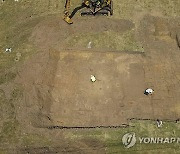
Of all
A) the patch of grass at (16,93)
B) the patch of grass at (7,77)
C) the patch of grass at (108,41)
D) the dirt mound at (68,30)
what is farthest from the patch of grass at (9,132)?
the patch of grass at (108,41)

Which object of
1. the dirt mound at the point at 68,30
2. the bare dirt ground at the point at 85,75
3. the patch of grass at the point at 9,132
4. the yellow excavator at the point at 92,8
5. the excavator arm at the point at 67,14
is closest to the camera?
the patch of grass at the point at 9,132

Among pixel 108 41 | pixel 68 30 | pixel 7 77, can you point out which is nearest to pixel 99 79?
pixel 108 41

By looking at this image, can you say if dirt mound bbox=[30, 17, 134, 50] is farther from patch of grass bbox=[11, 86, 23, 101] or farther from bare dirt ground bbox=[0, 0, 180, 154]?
patch of grass bbox=[11, 86, 23, 101]

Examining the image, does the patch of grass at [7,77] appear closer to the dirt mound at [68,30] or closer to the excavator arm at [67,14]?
the dirt mound at [68,30]

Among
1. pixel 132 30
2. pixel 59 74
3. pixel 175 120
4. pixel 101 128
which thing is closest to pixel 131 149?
pixel 101 128

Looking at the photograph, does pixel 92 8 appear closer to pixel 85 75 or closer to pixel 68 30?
pixel 68 30
